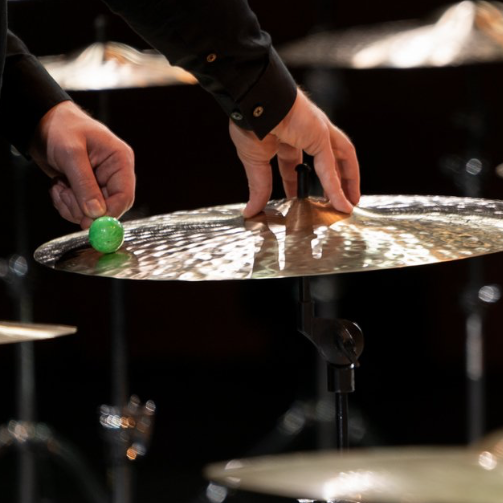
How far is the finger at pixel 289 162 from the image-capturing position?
1250mm

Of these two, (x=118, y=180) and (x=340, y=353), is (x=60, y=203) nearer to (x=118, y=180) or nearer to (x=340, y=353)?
(x=118, y=180)

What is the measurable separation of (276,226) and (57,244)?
248 millimetres

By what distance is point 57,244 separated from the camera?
117 cm

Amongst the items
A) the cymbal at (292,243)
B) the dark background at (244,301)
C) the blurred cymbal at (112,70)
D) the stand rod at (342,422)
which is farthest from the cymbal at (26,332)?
the dark background at (244,301)

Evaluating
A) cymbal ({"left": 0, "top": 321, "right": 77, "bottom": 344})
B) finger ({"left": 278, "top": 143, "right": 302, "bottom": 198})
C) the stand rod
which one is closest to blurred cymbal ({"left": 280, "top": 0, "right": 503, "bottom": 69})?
finger ({"left": 278, "top": 143, "right": 302, "bottom": 198})

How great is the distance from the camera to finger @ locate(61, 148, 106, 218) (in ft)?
3.79

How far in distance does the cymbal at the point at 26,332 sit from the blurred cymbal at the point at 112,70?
140 centimetres

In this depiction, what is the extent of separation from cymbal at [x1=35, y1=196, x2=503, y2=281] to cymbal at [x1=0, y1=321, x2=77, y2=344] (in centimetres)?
6

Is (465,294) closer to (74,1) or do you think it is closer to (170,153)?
(170,153)

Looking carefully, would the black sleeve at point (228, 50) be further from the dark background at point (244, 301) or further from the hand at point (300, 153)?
the dark background at point (244, 301)

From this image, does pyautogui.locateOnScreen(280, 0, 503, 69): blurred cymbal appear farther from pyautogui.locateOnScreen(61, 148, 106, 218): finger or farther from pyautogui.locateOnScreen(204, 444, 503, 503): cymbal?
pyautogui.locateOnScreen(204, 444, 503, 503): cymbal

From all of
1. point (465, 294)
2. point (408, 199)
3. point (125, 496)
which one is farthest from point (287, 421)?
point (408, 199)

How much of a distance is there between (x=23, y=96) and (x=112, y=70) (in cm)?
131

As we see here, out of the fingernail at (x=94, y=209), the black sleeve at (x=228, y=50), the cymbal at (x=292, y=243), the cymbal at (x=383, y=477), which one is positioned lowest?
the cymbal at (x=383, y=477)
